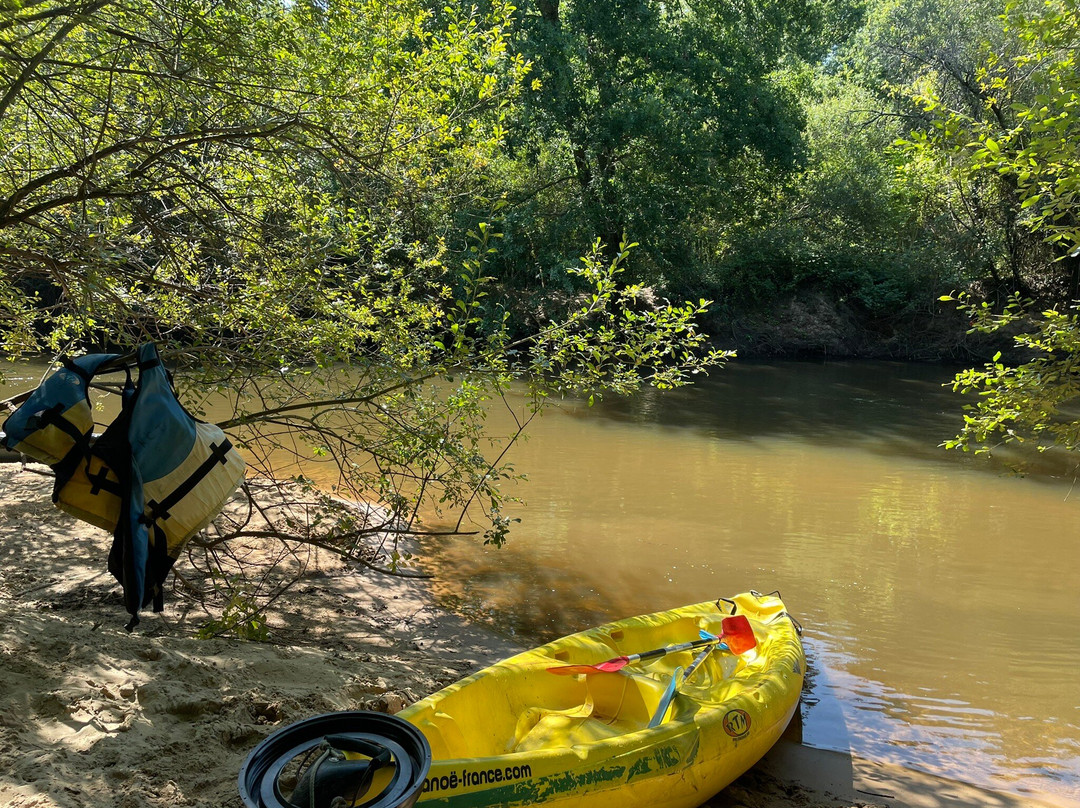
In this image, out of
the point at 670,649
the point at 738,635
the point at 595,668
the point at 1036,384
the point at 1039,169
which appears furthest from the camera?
the point at 1036,384

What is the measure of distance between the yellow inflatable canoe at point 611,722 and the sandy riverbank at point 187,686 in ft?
1.25

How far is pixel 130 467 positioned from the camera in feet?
8.27

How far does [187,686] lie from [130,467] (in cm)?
124

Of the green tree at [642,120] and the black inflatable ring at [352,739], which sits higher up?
the green tree at [642,120]

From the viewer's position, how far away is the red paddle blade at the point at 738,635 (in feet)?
15.1

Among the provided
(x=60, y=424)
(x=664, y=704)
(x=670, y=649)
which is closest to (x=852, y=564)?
(x=670, y=649)

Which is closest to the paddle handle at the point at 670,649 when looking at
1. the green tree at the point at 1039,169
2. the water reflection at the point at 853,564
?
the water reflection at the point at 853,564

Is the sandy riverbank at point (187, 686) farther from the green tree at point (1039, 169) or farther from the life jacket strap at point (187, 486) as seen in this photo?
the green tree at point (1039, 169)

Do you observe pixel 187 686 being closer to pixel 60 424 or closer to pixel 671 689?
pixel 60 424

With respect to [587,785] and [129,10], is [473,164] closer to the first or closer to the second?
[129,10]

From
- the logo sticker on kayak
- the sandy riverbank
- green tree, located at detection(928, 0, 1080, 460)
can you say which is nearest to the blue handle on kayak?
the logo sticker on kayak

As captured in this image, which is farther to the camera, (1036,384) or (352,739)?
(1036,384)

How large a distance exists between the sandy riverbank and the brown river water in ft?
A: 1.63

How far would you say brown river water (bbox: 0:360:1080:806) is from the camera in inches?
189
